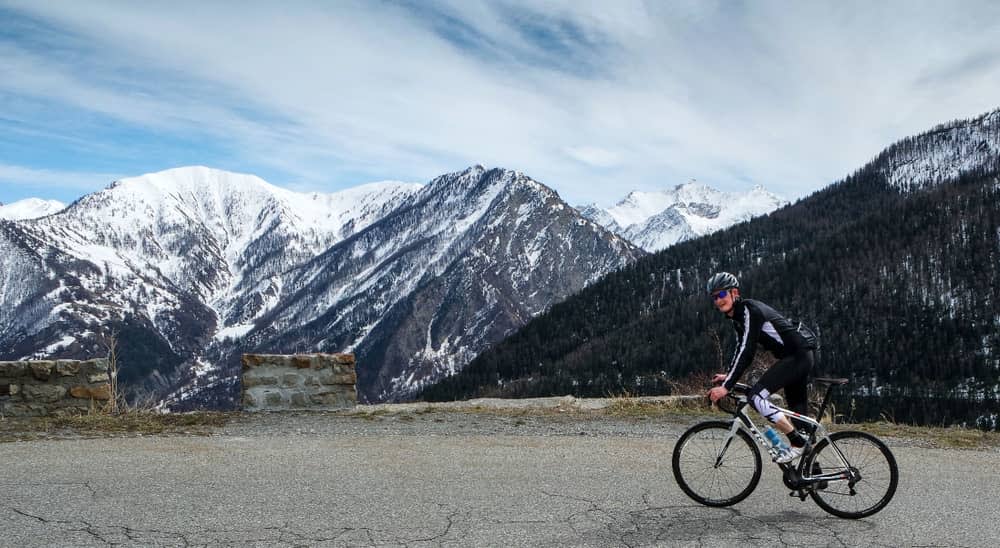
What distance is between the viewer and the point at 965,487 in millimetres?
8141

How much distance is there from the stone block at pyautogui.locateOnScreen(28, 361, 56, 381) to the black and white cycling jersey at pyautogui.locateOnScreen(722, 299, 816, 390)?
37.9 feet

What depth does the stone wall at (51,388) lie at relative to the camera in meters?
12.2

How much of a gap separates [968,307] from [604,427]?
229m

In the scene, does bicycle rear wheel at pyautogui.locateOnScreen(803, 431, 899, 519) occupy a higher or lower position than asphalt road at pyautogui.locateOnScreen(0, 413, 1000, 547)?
higher

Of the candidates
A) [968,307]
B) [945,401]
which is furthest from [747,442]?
[968,307]

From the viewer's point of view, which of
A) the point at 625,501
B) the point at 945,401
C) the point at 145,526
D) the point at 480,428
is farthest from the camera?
the point at 945,401

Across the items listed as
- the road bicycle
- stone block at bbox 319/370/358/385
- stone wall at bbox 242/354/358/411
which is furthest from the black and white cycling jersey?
stone block at bbox 319/370/358/385

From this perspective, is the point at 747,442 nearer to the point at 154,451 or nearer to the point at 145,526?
the point at 145,526

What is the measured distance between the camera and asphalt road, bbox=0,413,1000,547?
6.42m

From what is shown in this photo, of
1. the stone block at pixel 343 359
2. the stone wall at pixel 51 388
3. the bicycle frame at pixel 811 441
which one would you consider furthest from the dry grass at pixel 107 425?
the bicycle frame at pixel 811 441

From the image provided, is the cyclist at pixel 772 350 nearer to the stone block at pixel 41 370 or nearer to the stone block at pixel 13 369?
the stone block at pixel 41 370

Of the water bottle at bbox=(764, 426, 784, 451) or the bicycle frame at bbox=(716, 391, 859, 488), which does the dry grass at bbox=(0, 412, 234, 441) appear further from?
the water bottle at bbox=(764, 426, 784, 451)

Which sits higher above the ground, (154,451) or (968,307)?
(968,307)

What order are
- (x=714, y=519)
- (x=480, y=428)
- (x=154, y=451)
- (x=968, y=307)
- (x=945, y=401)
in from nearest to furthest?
(x=714, y=519) → (x=154, y=451) → (x=480, y=428) → (x=945, y=401) → (x=968, y=307)
